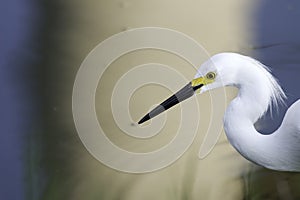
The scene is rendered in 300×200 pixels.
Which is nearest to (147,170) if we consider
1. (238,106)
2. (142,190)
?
(142,190)

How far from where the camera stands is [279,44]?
2453mm

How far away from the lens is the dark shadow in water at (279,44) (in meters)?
2.44

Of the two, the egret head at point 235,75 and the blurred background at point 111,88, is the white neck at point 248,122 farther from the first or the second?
the blurred background at point 111,88

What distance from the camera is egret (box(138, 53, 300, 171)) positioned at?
77.0 inches

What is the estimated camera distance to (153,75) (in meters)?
2.54

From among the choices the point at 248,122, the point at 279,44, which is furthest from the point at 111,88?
the point at 248,122

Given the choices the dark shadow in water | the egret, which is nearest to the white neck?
the egret

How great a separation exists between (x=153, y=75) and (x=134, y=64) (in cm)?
8

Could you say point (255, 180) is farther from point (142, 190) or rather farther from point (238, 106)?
point (238, 106)

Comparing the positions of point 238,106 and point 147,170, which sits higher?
point 238,106

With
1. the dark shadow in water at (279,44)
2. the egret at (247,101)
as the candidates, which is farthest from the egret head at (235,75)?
the dark shadow in water at (279,44)

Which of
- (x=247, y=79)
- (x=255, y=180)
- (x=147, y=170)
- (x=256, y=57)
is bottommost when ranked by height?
(x=255, y=180)

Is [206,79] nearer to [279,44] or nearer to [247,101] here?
[247,101]

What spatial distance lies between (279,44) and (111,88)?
0.62 meters
